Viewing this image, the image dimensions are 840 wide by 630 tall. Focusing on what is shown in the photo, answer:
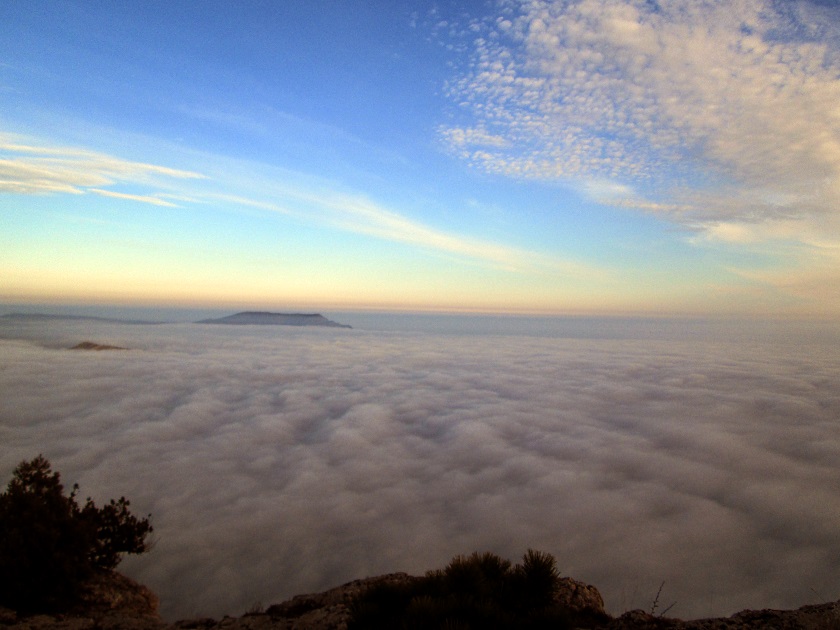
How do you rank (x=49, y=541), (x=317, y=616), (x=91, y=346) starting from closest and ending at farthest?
(x=317, y=616) < (x=49, y=541) < (x=91, y=346)

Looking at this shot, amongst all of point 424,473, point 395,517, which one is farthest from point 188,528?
point 424,473

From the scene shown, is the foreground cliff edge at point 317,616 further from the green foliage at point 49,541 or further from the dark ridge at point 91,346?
the dark ridge at point 91,346

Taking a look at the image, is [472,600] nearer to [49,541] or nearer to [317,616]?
[317,616]

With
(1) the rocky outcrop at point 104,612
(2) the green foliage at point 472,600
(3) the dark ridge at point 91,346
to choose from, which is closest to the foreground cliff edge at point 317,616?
(1) the rocky outcrop at point 104,612

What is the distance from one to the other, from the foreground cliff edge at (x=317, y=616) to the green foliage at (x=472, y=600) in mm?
178

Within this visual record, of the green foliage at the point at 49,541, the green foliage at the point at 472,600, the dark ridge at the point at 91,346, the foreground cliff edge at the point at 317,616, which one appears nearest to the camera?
the green foliage at the point at 472,600

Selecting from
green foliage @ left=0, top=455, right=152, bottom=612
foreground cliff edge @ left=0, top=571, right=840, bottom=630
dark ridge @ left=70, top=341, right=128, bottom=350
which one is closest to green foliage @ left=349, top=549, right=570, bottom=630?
foreground cliff edge @ left=0, top=571, right=840, bottom=630

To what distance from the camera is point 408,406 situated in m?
34.7

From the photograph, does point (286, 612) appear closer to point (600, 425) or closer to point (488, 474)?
point (488, 474)

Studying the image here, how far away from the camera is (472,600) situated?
14.4ft

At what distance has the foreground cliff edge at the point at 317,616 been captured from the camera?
15.6 feet

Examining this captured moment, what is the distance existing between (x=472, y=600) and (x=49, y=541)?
16.2ft

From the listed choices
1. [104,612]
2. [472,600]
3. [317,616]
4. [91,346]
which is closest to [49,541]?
[104,612]

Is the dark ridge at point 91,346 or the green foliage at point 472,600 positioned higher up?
the green foliage at point 472,600
